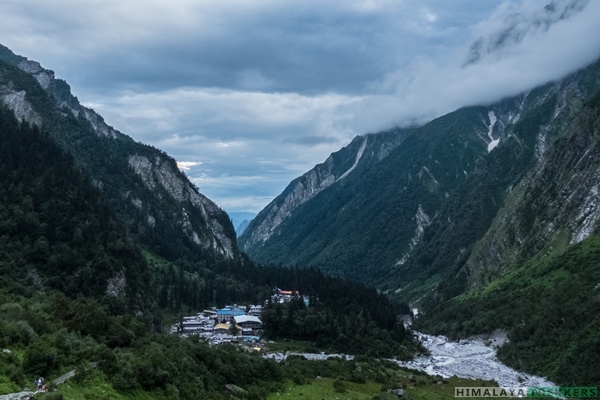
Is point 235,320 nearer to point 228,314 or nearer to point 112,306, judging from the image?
point 228,314

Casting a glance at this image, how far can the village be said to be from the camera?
118 meters

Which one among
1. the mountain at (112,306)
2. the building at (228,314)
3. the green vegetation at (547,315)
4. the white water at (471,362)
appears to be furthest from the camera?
the building at (228,314)

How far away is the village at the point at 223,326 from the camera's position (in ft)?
386

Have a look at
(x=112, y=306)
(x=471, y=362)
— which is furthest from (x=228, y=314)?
(x=471, y=362)

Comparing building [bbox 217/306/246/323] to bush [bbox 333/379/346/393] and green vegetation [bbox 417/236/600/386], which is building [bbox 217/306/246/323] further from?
green vegetation [bbox 417/236/600/386]

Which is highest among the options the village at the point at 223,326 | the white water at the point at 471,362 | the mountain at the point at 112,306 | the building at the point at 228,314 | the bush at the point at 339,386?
the mountain at the point at 112,306

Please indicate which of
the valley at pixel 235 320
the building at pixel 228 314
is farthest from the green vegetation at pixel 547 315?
the building at pixel 228 314

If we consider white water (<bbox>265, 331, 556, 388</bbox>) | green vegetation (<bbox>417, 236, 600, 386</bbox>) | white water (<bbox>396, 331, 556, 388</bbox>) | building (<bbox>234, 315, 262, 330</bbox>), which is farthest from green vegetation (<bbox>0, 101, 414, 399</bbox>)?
green vegetation (<bbox>417, 236, 600, 386</bbox>)

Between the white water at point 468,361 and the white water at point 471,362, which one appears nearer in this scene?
the white water at point 468,361

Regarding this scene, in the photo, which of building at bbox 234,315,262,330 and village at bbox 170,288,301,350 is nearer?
village at bbox 170,288,301,350

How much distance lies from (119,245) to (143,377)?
77.6 meters

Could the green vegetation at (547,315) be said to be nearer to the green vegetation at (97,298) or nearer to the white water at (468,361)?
the white water at (468,361)

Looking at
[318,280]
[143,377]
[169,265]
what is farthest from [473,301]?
[143,377]

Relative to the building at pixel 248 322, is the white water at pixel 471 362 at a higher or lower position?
lower
